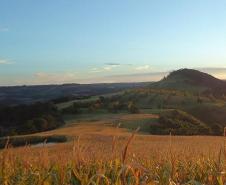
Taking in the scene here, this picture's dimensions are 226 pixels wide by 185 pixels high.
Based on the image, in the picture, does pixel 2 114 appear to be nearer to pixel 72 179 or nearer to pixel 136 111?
pixel 136 111

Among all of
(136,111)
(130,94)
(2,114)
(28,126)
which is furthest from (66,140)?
(130,94)

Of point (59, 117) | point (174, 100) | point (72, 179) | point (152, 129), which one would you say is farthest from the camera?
point (174, 100)

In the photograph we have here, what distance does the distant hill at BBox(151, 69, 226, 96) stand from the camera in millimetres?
148500

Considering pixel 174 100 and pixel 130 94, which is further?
pixel 130 94

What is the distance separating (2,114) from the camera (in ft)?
253

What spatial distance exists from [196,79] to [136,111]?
91772 millimetres

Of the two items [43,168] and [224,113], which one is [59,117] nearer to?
[224,113]

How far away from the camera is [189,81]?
158000 millimetres

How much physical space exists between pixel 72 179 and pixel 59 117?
63.7 m

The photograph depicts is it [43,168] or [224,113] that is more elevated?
[43,168]

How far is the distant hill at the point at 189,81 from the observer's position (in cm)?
14850

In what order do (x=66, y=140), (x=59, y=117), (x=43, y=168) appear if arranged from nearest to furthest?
(x=43, y=168) → (x=66, y=140) → (x=59, y=117)

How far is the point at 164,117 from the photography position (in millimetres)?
64062

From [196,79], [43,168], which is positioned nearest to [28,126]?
[43,168]
